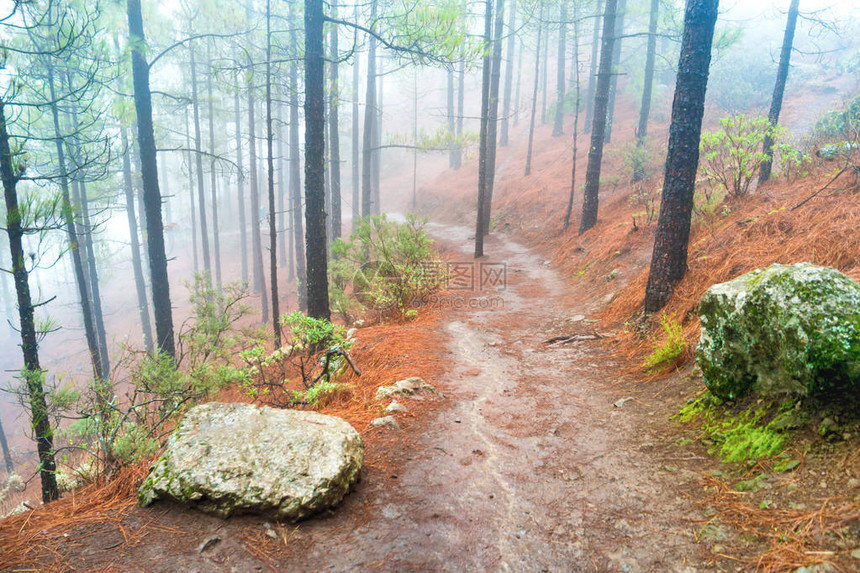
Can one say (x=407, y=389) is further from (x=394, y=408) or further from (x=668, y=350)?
(x=668, y=350)

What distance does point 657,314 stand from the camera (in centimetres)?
555

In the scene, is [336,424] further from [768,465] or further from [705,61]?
[705,61]

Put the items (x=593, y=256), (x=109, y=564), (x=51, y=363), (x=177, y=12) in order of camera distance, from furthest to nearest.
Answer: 1. (x=51, y=363)
2. (x=177, y=12)
3. (x=593, y=256)
4. (x=109, y=564)

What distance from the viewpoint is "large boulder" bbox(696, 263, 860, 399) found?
241 centimetres

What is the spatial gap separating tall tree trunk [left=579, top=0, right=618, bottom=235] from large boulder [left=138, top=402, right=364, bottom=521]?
11.8 meters

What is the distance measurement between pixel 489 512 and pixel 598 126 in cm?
1261

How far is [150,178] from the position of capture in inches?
392

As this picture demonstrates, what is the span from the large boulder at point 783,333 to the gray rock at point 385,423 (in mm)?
2599

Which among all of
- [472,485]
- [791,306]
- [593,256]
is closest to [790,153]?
[593,256]

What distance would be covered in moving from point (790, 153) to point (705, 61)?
4428 millimetres

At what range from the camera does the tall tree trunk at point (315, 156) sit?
7305mm

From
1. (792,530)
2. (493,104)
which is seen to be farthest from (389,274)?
(493,104)

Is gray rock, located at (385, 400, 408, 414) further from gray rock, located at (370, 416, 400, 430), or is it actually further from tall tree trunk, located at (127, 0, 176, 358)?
tall tree trunk, located at (127, 0, 176, 358)

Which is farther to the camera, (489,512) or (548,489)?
(548,489)
